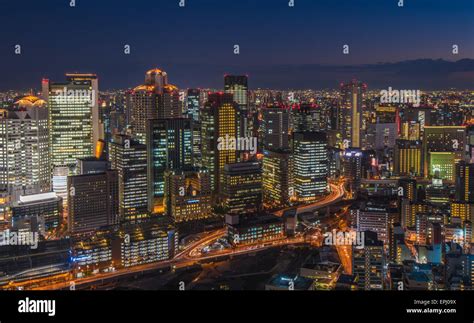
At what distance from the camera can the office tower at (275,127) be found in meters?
12.4

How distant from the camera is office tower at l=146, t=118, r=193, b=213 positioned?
9.16 metres

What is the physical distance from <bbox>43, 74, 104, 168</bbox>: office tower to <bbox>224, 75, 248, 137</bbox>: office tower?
2.71 metres

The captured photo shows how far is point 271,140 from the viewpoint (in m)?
12.5

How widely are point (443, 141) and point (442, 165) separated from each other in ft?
3.47

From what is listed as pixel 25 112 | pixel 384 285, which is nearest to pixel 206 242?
pixel 384 285

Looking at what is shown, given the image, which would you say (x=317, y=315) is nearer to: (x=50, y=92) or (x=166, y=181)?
(x=166, y=181)

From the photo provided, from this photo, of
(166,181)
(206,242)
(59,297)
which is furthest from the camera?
(166,181)

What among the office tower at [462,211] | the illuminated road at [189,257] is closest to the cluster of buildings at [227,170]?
the office tower at [462,211]

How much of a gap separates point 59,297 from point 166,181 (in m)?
7.97

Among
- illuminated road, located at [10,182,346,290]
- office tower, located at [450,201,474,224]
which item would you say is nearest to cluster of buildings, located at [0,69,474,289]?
office tower, located at [450,201,474,224]

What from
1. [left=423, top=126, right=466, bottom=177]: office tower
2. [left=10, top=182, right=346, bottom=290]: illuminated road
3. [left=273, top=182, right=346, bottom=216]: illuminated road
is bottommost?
[left=10, top=182, right=346, bottom=290]: illuminated road

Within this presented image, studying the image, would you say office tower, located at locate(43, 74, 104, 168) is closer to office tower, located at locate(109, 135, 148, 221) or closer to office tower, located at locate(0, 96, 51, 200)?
office tower, located at locate(0, 96, 51, 200)

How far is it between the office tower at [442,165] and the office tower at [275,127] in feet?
10.6

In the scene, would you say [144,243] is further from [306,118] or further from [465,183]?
[306,118]
